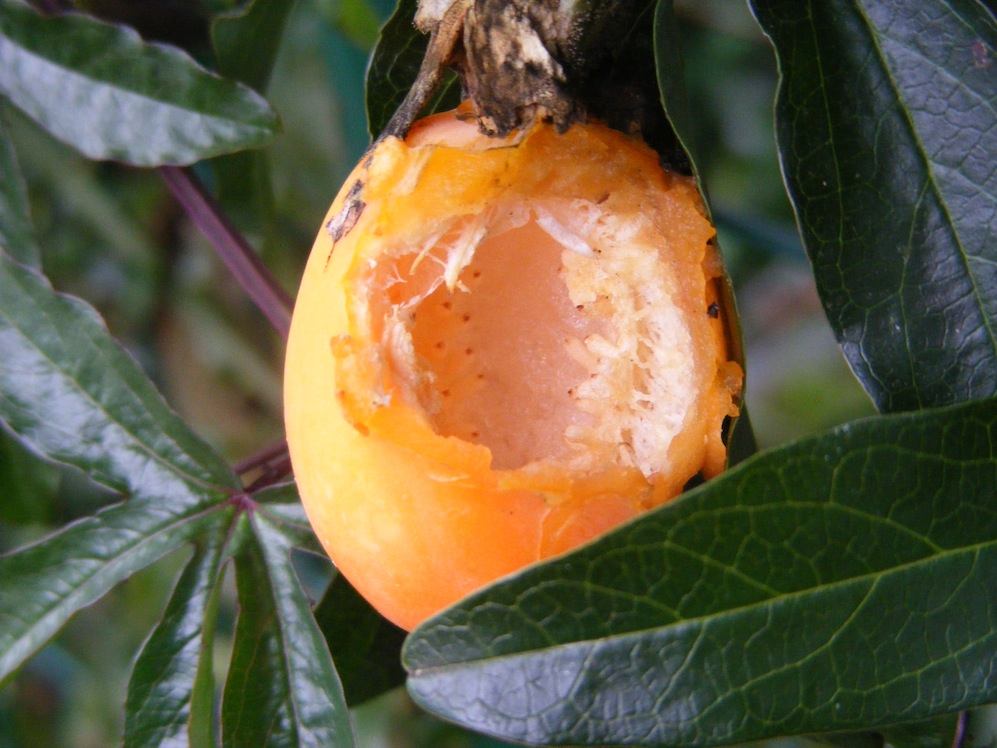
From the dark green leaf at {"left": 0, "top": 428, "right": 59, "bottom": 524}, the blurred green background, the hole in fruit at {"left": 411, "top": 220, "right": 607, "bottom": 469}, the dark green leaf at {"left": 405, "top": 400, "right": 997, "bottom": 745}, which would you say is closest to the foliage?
the dark green leaf at {"left": 405, "top": 400, "right": 997, "bottom": 745}

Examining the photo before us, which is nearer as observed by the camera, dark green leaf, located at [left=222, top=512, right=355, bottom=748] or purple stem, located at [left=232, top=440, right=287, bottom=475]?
dark green leaf, located at [left=222, top=512, right=355, bottom=748]

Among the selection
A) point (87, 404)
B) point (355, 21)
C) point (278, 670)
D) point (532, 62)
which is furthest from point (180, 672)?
point (355, 21)

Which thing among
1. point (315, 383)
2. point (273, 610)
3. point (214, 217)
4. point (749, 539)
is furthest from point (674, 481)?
point (214, 217)

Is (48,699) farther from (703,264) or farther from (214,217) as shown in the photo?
(703,264)

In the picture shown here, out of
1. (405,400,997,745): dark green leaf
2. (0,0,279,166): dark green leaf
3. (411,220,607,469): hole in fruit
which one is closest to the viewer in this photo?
(405,400,997,745): dark green leaf

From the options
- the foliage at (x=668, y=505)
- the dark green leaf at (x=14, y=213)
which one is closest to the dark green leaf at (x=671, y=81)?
the foliage at (x=668, y=505)

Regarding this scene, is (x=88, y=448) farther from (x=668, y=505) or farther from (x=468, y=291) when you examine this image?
(x=668, y=505)

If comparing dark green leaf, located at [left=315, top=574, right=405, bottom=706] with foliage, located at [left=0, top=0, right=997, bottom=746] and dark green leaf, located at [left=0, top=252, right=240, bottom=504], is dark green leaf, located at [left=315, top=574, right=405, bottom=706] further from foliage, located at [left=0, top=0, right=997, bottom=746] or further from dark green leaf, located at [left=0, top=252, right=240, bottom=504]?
dark green leaf, located at [left=0, top=252, right=240, bottom=504]
